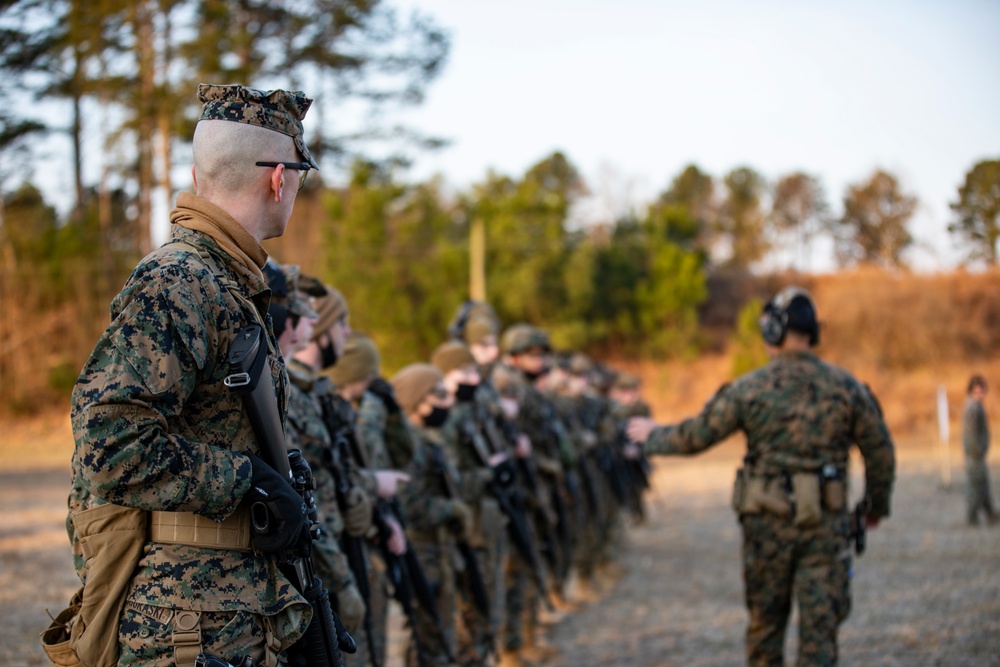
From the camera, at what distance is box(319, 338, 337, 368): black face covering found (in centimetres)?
467

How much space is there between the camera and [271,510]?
2.44 metres

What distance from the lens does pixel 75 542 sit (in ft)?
8.44

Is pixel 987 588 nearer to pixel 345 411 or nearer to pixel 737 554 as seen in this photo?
pixel 737 554

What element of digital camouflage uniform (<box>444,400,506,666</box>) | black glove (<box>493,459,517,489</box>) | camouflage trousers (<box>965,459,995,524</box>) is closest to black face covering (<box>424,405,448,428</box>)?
digital camouflage uniform (<box>444,400,506,666</box>)

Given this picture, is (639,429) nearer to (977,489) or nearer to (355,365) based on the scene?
(355,365)

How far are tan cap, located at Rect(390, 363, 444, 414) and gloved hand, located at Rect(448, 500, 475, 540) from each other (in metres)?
0.70

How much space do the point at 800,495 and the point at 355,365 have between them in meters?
2.51

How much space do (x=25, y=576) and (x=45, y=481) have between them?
1072cm

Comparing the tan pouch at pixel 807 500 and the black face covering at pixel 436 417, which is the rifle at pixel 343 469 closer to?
the black face covering at pixel 436 417

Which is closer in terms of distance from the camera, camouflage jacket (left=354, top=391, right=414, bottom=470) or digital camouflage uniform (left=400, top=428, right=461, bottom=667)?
camouflage jacket (left=354, top=391, right=414, bottom=470)

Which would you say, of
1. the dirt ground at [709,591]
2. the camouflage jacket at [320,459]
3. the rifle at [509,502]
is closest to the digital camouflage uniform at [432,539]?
the rifle at [509,502]

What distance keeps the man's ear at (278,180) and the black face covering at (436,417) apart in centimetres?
376

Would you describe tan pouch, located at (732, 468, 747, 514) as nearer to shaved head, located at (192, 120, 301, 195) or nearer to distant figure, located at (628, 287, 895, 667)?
distant figure, located at (628, 287, 895, 667)

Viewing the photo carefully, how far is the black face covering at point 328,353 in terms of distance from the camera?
467 cm
